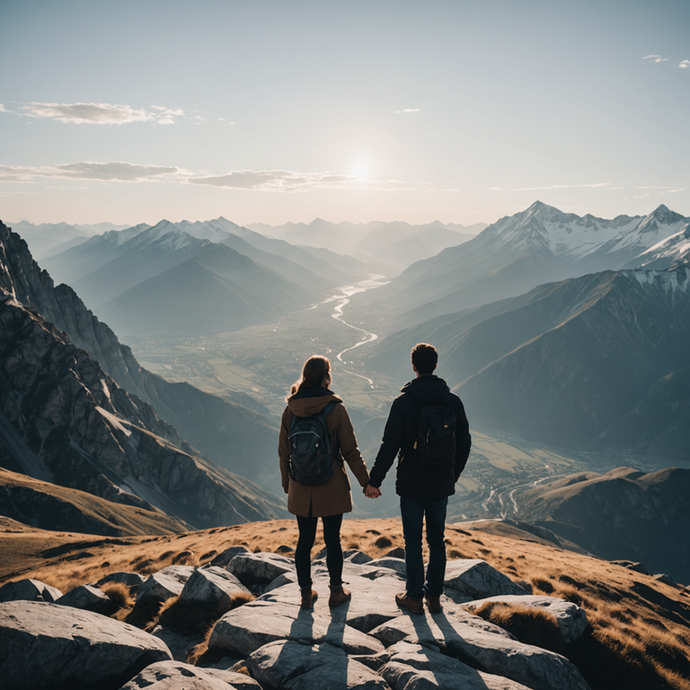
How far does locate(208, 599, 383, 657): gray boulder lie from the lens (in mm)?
9078

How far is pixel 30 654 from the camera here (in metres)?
7.23

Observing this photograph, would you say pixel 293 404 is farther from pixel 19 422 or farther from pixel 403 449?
pixel 19 422

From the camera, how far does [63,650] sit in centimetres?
751

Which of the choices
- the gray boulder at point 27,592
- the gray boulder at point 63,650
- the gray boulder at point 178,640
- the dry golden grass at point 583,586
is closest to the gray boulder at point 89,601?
the dry golden grass at point 583,586

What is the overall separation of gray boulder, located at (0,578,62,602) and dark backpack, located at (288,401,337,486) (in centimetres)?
1131

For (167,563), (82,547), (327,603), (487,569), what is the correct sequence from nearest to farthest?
(327,603) → (487,569) → (167,563) → (82,547)

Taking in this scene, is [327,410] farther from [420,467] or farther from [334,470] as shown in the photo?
[420,467]

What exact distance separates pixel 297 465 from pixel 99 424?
420 feet

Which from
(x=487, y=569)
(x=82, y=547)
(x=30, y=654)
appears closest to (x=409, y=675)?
(x=30, y=654)

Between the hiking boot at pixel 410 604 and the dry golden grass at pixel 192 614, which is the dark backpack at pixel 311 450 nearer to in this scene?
the hiking boot at pixel 410 604

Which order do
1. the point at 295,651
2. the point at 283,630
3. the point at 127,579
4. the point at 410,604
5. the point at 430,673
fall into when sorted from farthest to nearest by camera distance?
the point at 127,579 < the point at 410,604 < the point at 283,630 < the point at 295,651 < the point at 430,673

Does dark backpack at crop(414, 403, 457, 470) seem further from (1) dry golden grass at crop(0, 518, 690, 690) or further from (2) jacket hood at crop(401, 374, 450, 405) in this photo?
(1) dry golden grass at crop(0, 518, 690, 690)

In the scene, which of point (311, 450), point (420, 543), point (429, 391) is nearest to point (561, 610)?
point (420, 543)

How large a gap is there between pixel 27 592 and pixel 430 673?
46.0ft
